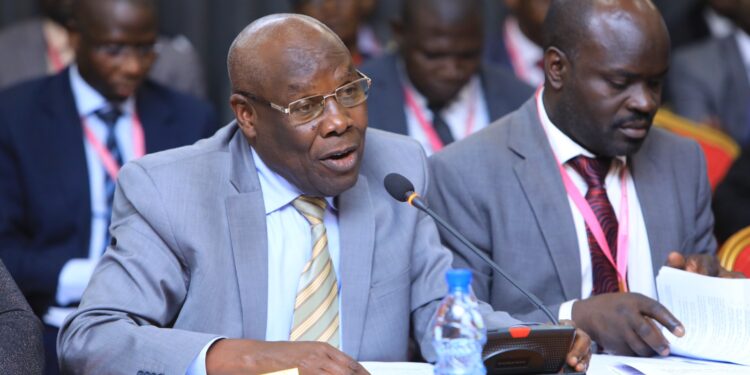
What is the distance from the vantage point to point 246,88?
8.91 feet

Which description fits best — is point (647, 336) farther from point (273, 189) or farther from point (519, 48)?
point (519, 48)

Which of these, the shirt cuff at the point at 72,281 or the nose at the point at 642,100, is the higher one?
the nose at the point at 642,100

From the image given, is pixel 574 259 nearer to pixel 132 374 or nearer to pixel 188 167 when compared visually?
pixel 188 167

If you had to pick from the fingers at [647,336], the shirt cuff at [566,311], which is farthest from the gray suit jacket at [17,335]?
the fingers at [647,336]

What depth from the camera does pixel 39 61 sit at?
5355 mm

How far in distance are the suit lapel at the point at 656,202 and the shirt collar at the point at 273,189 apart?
1108 millimetres

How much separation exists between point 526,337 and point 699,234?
4.39 ft

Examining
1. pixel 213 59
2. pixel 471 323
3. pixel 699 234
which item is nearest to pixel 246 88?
pixel 471 323

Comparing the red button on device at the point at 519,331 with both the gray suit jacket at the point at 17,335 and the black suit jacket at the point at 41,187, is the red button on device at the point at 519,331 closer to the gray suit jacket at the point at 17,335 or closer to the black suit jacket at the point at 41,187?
the gray suit jacket at the point at 17,335

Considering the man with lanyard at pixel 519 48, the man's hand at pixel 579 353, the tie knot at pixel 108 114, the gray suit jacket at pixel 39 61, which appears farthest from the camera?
the man with lanyard at pixel 519 48

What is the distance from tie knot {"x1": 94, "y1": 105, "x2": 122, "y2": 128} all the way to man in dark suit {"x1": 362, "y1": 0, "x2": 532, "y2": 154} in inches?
41.7

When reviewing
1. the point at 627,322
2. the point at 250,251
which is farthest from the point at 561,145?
the point at 250,251

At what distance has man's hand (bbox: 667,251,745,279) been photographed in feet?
9.58

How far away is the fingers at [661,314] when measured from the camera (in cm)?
265
